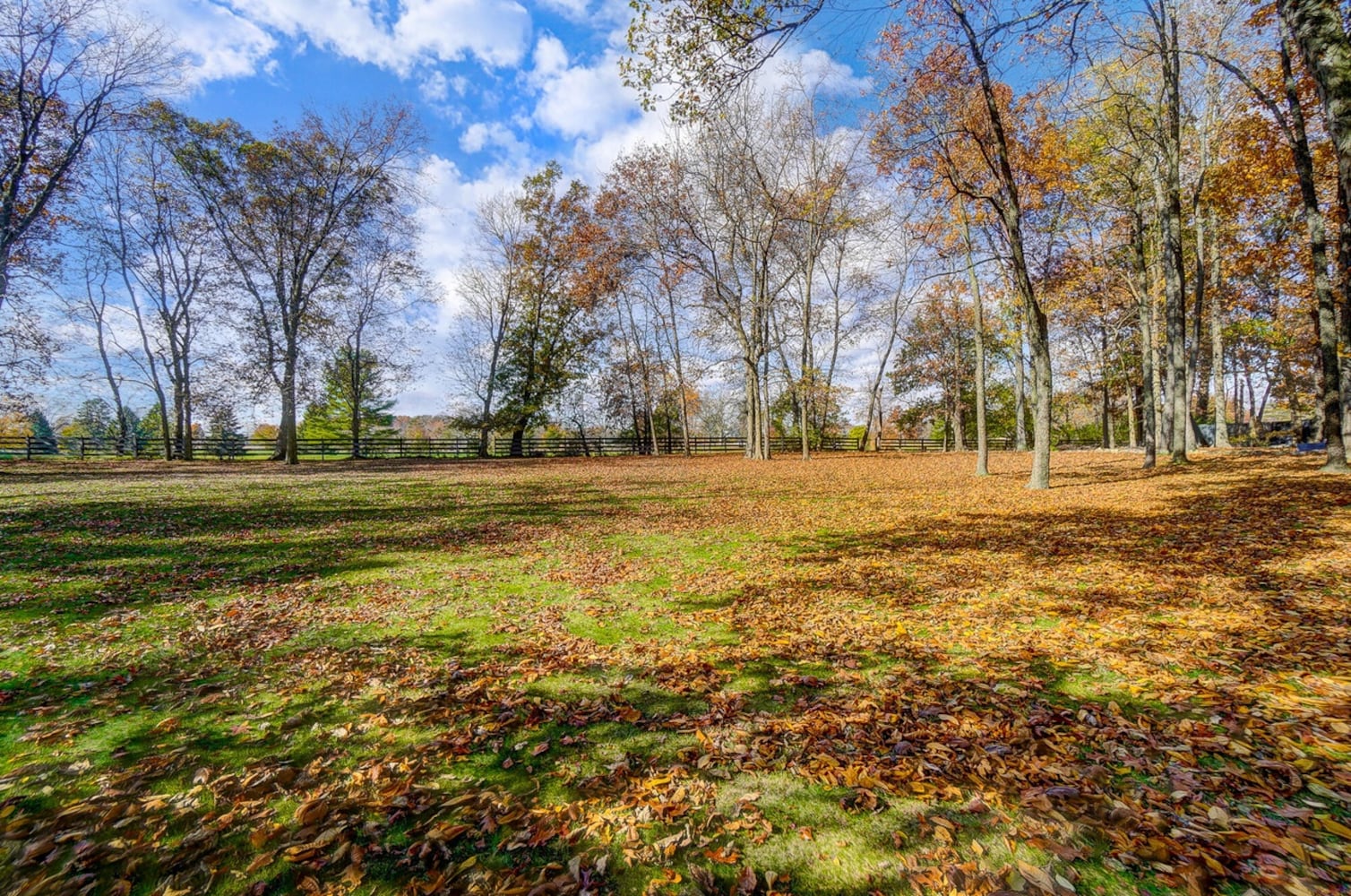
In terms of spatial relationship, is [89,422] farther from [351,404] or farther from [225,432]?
[351,404]

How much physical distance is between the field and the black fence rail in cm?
2728

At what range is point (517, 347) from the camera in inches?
1344

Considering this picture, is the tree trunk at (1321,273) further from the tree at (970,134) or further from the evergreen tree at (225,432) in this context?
the evergreen tree at (225,432)

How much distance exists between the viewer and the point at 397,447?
33.8 m

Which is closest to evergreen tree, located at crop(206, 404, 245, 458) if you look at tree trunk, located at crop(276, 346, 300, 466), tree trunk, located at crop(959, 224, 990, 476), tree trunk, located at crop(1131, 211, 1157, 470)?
tree trunk, located at crop(276, 346, 300, 466)

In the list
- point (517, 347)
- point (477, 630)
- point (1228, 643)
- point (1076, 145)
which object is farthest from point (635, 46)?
point (517, 347)

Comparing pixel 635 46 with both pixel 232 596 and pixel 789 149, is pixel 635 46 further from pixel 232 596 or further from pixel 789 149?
pixel 789 149

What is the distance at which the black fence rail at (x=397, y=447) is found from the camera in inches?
1149

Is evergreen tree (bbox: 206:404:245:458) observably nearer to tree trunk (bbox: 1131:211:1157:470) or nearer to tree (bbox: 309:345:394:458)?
tree (bbox: 309:345:394:458)

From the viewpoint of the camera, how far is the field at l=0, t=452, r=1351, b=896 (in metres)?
2.28

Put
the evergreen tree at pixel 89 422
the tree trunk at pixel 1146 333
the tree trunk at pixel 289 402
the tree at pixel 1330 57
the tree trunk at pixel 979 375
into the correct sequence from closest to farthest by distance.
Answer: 1. the tree at pixel 1330 57
2. the tree trunk at pixel 1146 333
3. the tree trunk at pixel 979 375
4. the tree trunk at pixel 289 402
5. the evergreen tree at pixel 89 422

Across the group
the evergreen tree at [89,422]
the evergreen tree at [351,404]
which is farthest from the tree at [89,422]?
the evergreen tree at [351,404]

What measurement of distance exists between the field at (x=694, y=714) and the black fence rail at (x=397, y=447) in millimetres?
27277

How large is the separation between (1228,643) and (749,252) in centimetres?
2303
